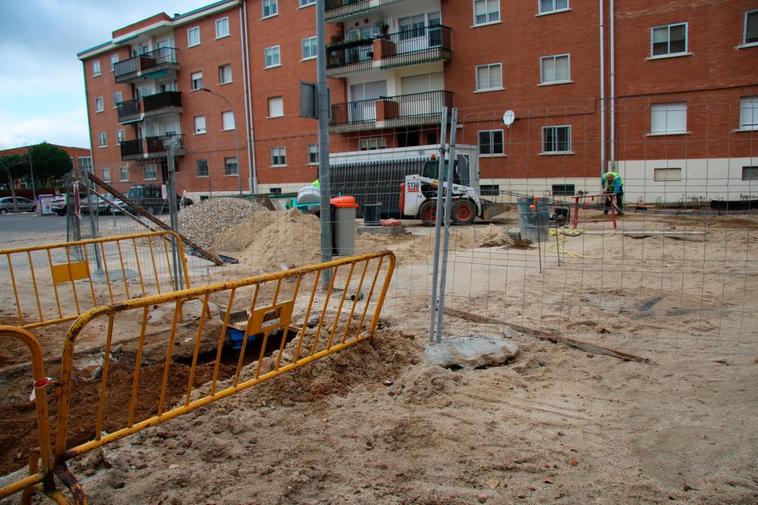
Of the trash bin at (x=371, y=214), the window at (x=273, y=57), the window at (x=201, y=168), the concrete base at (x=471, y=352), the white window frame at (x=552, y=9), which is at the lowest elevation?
the concrete base at (x=471, y=352)

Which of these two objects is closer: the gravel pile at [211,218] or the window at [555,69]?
the gravel pile at [211,218]

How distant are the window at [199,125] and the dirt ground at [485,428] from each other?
36.1m

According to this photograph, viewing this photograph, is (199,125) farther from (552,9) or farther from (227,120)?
(552,9)

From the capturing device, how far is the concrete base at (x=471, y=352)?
5.23 metres

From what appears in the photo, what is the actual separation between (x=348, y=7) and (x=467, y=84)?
8.14m

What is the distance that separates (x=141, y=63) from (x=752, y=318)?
44.3m

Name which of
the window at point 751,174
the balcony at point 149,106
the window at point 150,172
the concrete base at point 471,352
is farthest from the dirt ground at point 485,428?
the window at point 150,172

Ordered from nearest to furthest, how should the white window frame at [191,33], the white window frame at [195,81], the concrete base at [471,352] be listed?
the concrete base at [471,352] < the white window frame at [191,33] < the white window frame at [195,81]

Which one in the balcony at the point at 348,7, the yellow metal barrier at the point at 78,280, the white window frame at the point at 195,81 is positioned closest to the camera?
the yellow metal barrier at the point at 78,280

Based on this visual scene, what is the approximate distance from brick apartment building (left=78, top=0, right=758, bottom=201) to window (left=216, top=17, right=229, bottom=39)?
13 centimetres

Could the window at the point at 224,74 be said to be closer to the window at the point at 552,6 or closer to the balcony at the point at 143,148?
the balcony at the point at 143,148

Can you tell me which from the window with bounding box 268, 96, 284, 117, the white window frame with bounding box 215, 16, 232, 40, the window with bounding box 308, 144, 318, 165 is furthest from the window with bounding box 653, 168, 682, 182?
the white window frame with bounding box 215, 16, 232, 40

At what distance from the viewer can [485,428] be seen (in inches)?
158

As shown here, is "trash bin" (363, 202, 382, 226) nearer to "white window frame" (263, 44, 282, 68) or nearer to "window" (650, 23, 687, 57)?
"window" (650, 23, 687, 57)
